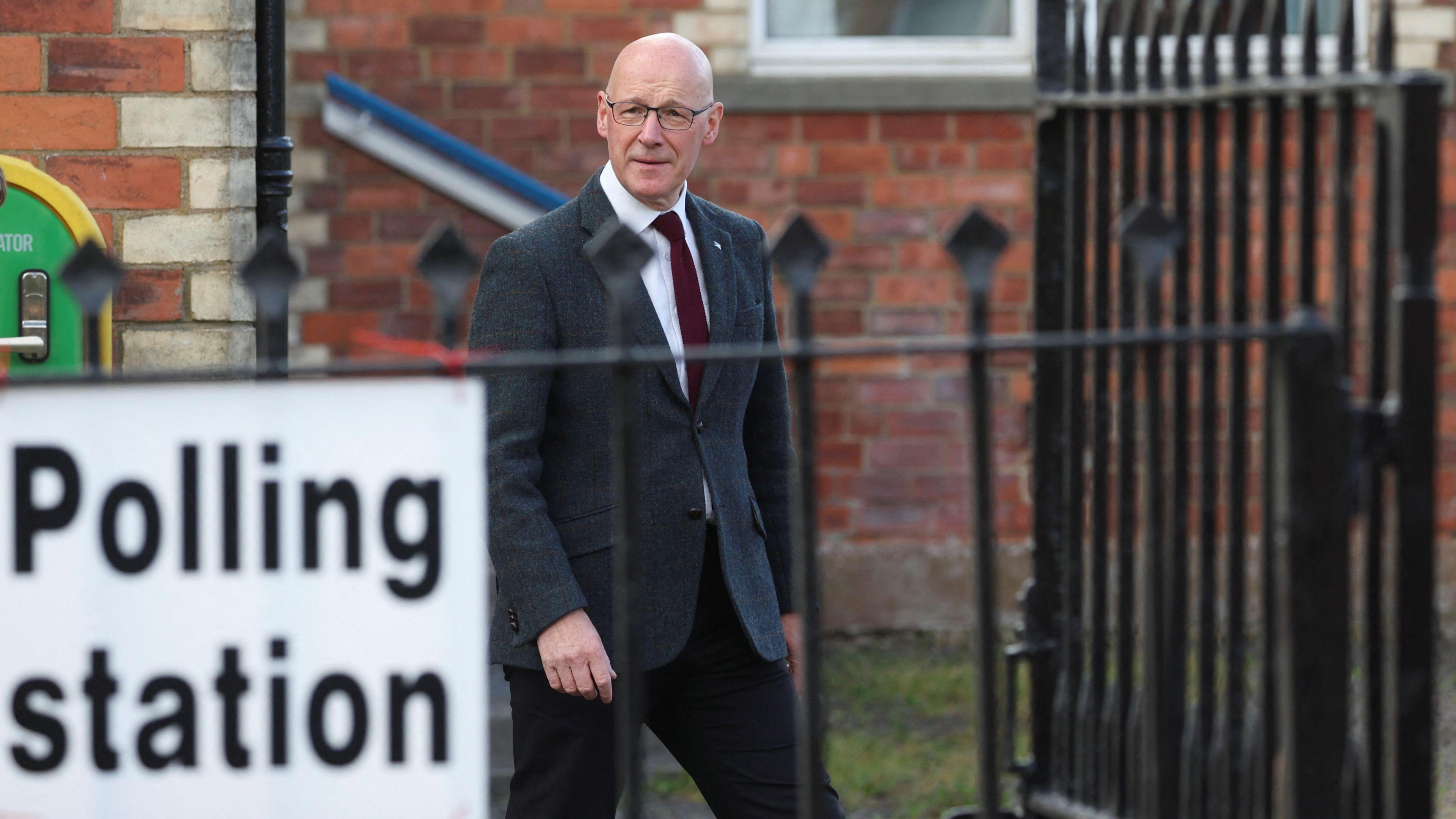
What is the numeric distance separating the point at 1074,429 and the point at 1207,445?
27 cm

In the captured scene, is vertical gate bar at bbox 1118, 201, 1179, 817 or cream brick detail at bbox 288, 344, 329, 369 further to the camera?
cream brick detail at bbox 288, 344, 329, 369

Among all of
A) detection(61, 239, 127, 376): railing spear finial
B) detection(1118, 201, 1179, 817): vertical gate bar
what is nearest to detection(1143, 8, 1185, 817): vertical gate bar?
detection(1118, 201, 1179, 817): vertical gate bar

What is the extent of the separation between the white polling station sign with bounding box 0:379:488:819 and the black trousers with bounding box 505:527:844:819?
72 cm

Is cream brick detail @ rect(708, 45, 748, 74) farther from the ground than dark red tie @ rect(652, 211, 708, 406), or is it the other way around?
cream brick detail @ rect(708, 45, 748, 74)

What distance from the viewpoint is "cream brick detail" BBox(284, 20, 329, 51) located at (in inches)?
212

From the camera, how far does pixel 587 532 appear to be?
2.54m

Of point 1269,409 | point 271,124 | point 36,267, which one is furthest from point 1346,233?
point 36,267

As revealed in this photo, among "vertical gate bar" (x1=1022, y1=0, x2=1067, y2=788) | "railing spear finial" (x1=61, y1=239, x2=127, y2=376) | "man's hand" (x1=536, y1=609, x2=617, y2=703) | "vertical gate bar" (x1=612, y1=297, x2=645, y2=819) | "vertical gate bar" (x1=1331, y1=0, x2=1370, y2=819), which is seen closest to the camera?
"railing spear finial" (x1=61, y1=239, x2=127, y2=376)

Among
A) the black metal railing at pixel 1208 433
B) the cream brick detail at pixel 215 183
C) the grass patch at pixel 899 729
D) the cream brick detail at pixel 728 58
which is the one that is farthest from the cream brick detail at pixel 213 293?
the cream brick detail at pixel 728 58

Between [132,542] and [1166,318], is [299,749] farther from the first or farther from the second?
[1166,318]

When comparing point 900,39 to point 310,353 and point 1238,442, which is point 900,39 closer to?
point 310,353

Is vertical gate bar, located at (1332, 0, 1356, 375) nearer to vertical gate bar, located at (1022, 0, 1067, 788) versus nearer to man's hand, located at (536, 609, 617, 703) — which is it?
vertical gate bar, located at (1022, 0, 1067, 788)

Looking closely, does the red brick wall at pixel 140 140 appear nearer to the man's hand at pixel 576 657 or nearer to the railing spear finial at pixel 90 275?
Result: the man's hand at pixel 576 657

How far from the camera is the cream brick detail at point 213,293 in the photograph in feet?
10.2
